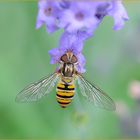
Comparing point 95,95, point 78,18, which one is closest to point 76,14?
point 78,18

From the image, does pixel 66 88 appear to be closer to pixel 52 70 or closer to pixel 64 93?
pixel 64 93

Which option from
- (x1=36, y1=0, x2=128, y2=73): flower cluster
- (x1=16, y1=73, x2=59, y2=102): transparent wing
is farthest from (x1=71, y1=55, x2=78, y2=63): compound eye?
(x1=36, y1=0, x2=128, y2=73): flower cluster

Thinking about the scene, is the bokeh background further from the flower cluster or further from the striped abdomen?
the flower cluster

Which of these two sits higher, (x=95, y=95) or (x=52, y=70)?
(x=52, y=70)

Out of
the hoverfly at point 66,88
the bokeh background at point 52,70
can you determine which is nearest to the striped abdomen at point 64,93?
the hoverfly at point 66,88

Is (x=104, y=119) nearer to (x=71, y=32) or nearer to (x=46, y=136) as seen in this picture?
(x=46, y=136)
